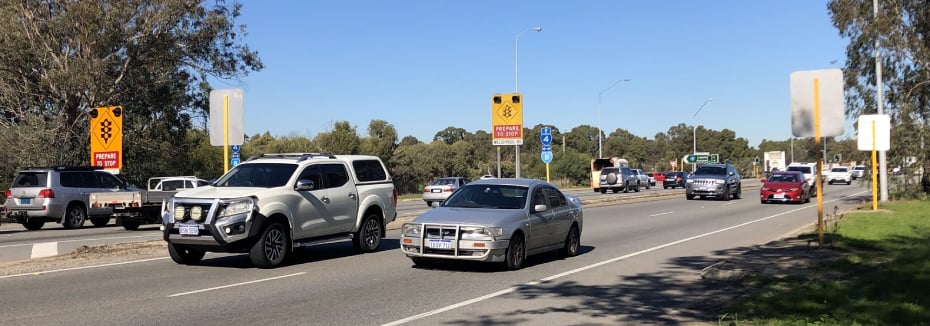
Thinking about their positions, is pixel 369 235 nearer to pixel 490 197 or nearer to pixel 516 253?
pixel 490 197

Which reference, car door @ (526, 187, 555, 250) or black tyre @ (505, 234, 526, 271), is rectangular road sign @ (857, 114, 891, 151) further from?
black tyre @ (505, 234, 526, 271)

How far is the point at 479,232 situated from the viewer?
39.3 feet

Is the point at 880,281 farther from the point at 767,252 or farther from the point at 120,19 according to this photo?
the point at 120,19

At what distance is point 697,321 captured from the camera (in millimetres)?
8539

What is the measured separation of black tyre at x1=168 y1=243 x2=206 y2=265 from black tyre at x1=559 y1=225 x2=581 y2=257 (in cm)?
618

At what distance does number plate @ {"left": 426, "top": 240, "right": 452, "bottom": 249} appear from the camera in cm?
1206

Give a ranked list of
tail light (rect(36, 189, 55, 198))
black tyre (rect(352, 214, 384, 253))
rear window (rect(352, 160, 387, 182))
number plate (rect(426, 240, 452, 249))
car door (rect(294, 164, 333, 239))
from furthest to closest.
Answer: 1. tail light (rect(36, 189, 55, 198))
2. rear window (rect(352, 160, 387, 182))
3. black tyre (rect(352, 214, 384, 253))
4. car door (rect(294, 164, 333, 239))
5. number plate (rect(426, 240, 452, 249))

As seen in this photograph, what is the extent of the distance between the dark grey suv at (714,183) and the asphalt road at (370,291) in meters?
22.9

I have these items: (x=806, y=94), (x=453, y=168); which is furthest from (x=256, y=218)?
(x=453, y=168)

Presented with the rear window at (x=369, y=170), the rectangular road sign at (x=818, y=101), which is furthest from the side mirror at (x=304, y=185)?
the rectangular road sign at (x=818, y=101)

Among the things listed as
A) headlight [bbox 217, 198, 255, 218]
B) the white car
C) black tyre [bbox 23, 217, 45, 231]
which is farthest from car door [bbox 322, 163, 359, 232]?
the white car

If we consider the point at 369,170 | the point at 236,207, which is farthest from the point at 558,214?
the point at 236,207

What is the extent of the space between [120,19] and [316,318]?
1185 inches

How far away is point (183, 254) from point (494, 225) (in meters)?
Answer: 5.28
